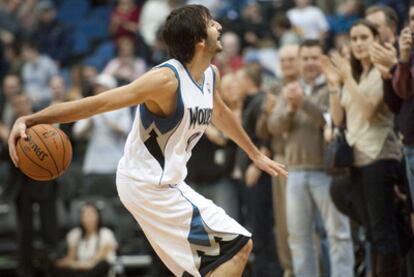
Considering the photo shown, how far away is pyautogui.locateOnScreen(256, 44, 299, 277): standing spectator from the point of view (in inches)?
360

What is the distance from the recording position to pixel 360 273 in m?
8.70

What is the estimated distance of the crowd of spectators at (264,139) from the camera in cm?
765

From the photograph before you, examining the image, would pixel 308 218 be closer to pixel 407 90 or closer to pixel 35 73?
pixel 407 90

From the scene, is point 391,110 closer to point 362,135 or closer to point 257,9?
point 362,135

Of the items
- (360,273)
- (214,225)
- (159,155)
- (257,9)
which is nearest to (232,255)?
(214,225)

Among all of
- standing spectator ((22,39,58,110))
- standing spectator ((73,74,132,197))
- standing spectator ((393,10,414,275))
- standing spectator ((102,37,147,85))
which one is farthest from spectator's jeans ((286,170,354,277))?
standing spectator ((22,39,58,110))

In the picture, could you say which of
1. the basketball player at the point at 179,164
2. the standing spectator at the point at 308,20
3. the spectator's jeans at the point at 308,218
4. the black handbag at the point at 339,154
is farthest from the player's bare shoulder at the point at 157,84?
the standing spectator at the point at 308,20

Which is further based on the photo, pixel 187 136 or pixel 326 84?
pixel 326 84

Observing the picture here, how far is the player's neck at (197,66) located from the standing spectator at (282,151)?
3098 mm

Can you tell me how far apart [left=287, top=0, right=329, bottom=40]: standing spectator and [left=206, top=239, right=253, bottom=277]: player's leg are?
8.85 m

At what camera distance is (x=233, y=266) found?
5.72 m

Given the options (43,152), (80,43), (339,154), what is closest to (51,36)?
(80,43)

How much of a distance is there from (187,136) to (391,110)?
2.28 meters

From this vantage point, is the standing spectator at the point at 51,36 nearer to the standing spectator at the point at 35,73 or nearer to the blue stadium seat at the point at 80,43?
the blue stadium seat at the point at 80,43
